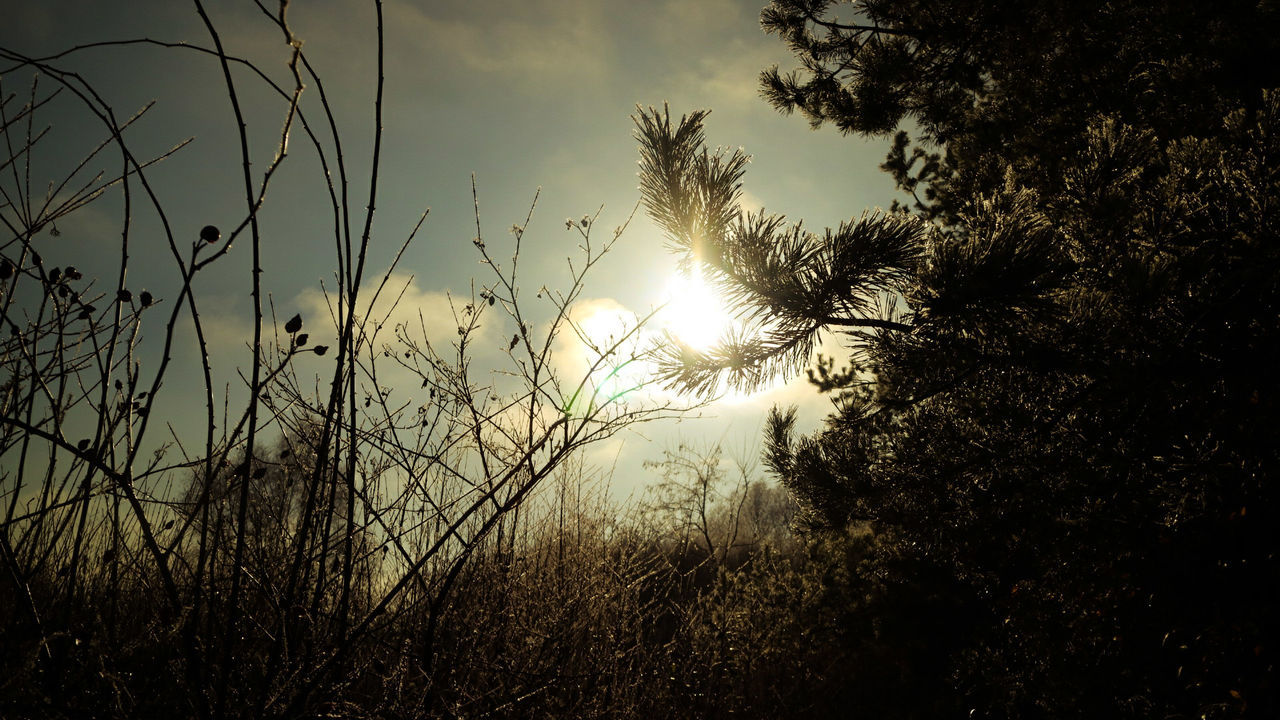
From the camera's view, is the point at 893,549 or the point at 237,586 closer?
the point at 237,586

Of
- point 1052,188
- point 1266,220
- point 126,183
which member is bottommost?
point 126,183

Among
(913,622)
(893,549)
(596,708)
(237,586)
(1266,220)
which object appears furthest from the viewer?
(913,622)

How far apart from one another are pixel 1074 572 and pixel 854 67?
3.17 metres

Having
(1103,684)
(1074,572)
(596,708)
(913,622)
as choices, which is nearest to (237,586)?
(596,708)

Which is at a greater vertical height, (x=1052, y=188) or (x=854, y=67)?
(x=854, y=67)

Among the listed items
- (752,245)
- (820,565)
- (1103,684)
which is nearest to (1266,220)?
(752,245)

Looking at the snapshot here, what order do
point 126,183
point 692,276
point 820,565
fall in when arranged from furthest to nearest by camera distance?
point 820,565
point 692,276
point 126,183

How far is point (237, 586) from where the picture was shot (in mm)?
679

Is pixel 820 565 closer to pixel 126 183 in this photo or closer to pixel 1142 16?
pixel 1142 16

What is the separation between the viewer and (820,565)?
481cm

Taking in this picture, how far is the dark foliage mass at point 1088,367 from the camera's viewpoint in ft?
4.55

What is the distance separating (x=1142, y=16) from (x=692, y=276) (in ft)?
9.76

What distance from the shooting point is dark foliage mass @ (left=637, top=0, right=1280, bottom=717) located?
1386mm

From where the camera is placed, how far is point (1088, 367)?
4.99 ft
